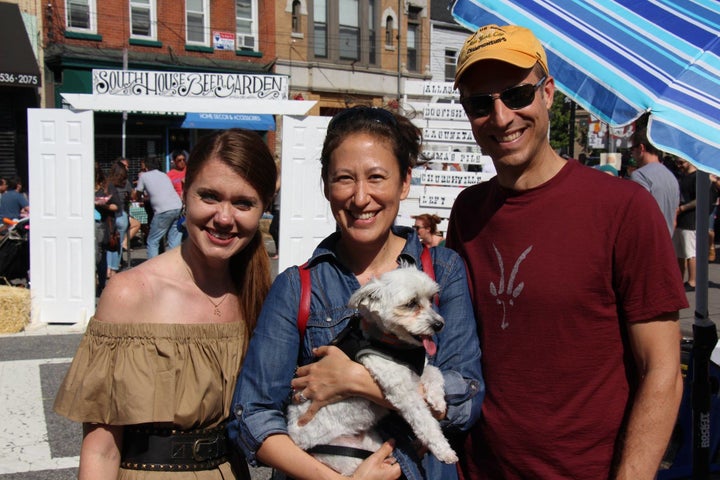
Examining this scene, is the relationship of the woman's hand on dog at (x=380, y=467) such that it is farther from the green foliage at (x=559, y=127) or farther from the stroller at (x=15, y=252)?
the green foliage at (x=559, y=127)

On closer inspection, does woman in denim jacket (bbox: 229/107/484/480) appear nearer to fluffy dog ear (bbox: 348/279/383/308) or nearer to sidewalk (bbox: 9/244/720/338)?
fluffy dog ear (bbox: 348/279/383/308)

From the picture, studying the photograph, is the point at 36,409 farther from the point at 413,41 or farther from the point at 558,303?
the point at 413,41

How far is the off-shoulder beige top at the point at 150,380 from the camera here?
2.23 meters

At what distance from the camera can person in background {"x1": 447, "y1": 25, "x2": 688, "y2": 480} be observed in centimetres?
203

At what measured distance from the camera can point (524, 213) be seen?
2238 mm

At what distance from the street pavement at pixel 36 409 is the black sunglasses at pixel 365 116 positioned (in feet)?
10.7

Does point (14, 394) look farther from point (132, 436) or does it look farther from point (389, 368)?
point (389, 368)

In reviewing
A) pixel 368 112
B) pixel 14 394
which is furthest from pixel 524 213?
pixel 14 394

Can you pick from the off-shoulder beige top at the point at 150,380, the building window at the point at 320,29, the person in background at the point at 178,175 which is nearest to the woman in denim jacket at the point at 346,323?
the off-shoulder beige top at the point at 150,380

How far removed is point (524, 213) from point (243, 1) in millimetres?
25135

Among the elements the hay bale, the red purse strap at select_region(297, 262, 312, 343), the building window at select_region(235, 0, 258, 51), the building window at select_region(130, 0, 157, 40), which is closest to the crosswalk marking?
the hay bale

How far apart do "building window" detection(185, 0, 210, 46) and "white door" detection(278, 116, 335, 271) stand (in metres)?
16.3

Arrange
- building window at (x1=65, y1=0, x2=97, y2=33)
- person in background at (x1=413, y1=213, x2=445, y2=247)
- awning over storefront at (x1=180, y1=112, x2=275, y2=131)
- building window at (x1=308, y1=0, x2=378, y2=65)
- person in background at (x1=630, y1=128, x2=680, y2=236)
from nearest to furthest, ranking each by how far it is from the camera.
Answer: person in background at (x1=413, y1=213, x2=445, y2=247) → person in background at (x1=630, y1=128, x2=680, y2=236) → building window at (x1=65, y1=0, x2=97, y2=33) → awning over storefront at (x1=180, y1=112, x2=275, y2=131) → building window at (x1=308, y1=0, x2=378, y2=65)

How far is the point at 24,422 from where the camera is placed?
5.97 metres
